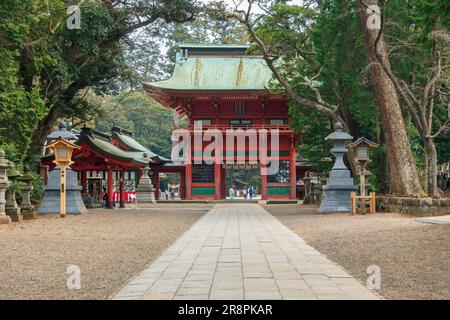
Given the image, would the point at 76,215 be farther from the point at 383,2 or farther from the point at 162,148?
the point at 162,148

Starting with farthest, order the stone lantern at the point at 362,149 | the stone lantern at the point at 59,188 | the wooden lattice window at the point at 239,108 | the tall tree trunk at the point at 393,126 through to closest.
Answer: the wooden lattice window at the point at 239,108, the stone lantern at the point at 59,188, the stone lantern at the point at 362,149, the tall tree trunk at the point at 393,126

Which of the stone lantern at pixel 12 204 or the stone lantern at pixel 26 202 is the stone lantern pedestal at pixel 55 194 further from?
the stone lantern at pixel 12 204

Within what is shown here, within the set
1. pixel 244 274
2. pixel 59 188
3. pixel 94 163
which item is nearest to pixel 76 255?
pixel 244 274

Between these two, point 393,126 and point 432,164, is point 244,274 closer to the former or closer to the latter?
point 393,126

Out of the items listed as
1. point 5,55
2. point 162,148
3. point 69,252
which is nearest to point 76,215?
point 5,55

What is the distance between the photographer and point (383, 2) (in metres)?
18.6

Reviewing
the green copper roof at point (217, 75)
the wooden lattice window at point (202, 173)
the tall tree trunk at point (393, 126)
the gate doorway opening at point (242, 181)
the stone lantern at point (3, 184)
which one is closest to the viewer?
the stone lantern at point (3, 184)

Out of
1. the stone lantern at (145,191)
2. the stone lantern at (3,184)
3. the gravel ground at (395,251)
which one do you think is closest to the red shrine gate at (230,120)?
the stone lantern at (145,191)

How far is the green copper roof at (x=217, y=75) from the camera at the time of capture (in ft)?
113

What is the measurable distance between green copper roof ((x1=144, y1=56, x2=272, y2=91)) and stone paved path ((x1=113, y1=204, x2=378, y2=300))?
83.0ft

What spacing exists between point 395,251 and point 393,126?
9455 mm

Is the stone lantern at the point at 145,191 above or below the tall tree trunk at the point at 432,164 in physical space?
below

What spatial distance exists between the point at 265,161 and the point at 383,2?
683 inches

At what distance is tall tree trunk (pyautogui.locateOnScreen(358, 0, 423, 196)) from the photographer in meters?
16.2
